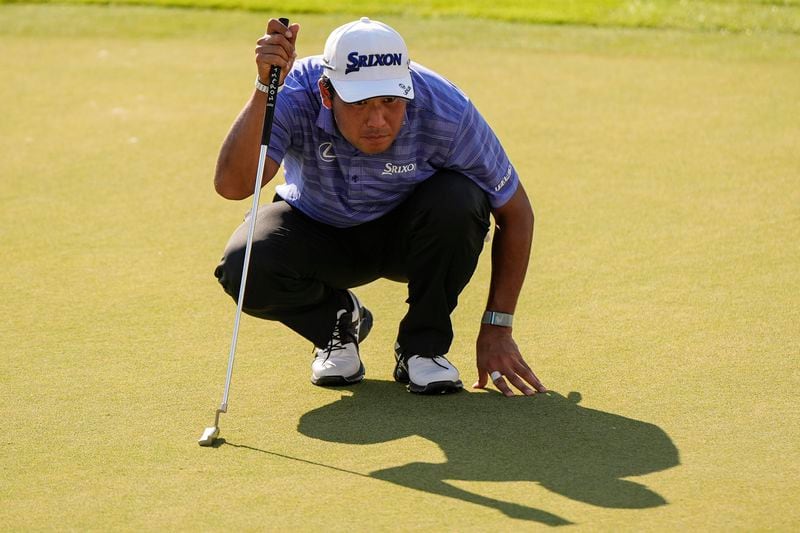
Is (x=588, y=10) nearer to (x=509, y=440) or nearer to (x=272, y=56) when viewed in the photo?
(x=272, y=56)

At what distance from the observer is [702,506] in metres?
3.19

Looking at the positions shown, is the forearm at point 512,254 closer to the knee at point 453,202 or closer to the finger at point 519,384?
the knee at point 453,202

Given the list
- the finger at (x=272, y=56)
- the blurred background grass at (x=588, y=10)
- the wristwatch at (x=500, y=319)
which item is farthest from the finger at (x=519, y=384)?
the blurred background grass at (x=588, y=10)

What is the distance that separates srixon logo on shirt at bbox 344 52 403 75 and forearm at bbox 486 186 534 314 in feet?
1.94

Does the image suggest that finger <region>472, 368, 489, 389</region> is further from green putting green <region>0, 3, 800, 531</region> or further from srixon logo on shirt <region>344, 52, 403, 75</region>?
srixon logo on shirt <region>344, 52, 403, 75</region>

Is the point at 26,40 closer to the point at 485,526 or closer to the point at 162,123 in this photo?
the point at 162,123

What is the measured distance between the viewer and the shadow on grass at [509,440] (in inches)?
130

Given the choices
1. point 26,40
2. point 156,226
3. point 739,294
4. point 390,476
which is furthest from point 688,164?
point 26,40

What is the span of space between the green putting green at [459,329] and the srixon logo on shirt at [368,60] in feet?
3.14

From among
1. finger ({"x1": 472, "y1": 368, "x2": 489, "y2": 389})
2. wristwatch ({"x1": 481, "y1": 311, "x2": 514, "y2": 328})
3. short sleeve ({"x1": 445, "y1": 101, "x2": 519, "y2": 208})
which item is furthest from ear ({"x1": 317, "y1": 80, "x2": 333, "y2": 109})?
finger ({"x1": 472, "y1": 368, "x2": 489, "y2": 389})

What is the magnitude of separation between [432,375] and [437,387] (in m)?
0.04

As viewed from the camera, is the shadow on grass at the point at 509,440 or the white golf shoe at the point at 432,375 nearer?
the shadow on grass at the point at 509,440

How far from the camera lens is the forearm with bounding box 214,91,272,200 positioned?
3.88m

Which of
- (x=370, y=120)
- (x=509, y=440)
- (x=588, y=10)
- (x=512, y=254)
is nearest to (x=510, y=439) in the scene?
(x=509, y=440)
